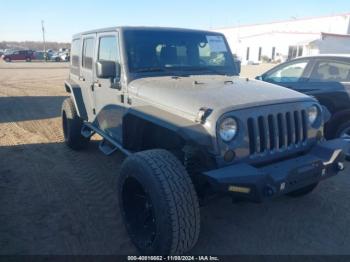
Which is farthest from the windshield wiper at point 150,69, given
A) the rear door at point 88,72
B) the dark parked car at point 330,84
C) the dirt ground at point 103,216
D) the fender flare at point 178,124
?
the dark parked car at point 330,84

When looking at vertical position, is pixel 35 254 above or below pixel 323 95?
below

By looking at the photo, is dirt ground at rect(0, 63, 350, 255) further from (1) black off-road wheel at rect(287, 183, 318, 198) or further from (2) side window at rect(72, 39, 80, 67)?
(2) side window at rect(72, 39, 80, 67)

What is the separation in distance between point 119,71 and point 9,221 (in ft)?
6.80

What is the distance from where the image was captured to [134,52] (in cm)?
376

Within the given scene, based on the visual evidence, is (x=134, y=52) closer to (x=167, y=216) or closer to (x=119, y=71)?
(x=119, y=71)

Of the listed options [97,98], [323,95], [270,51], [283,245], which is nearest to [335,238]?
[283,245]

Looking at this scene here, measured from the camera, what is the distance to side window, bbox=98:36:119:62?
12.8ft

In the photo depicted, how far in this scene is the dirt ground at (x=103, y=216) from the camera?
10.4ft

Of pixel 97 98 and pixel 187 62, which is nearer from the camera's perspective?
pixel 187 62

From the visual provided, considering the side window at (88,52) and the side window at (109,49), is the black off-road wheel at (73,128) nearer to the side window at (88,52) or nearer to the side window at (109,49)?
the side window at (88,52)

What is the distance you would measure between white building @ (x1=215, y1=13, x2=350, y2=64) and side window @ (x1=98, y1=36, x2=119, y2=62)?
103ft

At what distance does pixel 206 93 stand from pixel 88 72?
255cm

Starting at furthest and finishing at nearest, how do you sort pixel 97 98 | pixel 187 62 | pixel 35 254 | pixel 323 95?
1. pixel 323 95
2. pixel 97 98
3. pixel 187 62
4. pixel 35 254

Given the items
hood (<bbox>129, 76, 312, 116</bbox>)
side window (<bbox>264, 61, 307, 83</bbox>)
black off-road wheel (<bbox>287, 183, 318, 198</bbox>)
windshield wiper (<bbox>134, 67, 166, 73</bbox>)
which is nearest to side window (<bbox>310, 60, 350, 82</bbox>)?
side window (<bbox>264, 61, 307, 83</bbox>)
